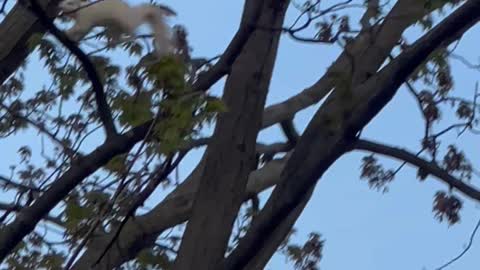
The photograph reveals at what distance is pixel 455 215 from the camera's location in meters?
6.37

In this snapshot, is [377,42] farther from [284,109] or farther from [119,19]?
[119,19]

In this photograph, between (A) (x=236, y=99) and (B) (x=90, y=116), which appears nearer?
(A) (x=236, y=99)

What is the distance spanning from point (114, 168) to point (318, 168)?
895 mm

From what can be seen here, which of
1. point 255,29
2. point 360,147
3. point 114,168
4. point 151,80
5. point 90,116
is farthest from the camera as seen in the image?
point 360,147

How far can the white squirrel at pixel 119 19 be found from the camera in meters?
4.29

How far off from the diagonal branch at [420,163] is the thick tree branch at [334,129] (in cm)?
85

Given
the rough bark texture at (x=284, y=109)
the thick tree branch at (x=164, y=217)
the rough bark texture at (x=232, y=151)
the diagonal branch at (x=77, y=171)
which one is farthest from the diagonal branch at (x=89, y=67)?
the thick tree branch at (x=164, y=217)

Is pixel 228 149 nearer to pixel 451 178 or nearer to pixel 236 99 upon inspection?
pixel 236 99

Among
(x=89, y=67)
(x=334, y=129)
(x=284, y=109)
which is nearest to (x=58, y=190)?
(x=89, y=67)

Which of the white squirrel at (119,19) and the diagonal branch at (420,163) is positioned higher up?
the diagonal branch at (420,163)

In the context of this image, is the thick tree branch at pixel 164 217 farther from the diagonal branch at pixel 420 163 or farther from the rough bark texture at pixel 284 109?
the diagonal branch at pixel 420 163

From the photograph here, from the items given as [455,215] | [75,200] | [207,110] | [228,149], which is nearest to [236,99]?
[228,149]

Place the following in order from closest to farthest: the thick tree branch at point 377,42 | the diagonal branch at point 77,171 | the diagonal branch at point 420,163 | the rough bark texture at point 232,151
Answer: the diagonal branch at point 77,171, the rough bark texture at point 232,151, the thick tree branch at point 377,42, the diagonal branch at point 420,163

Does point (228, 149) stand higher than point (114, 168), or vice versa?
point (228, 149)
